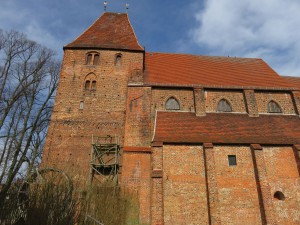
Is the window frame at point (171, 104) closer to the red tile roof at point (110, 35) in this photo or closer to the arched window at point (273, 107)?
the red tile roof at point (110, 35)

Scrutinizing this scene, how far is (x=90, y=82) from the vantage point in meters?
16.6

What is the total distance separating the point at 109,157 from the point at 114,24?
11691mm

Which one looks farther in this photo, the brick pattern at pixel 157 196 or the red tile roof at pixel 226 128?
the red tile roof at pixel 226 128

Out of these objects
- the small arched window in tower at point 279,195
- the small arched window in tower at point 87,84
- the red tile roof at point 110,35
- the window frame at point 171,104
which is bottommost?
the small arched window in tower at point 279,195

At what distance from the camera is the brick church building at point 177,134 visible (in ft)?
41.6

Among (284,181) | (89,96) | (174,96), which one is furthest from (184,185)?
(89,96)

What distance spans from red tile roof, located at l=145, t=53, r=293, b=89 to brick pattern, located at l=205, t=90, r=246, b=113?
1.83ft

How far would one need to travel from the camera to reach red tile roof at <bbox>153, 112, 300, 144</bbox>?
558 inches

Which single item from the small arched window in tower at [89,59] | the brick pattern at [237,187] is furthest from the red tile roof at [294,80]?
the small arched window in tower at [89,59]

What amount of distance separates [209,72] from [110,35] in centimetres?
763

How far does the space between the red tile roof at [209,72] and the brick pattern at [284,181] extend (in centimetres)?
525

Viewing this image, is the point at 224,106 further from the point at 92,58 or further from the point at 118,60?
the point at 92,58

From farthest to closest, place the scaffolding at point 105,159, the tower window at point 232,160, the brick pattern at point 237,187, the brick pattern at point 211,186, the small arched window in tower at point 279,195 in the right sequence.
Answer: the tower window at point 232,160
the scaffolding at point 105,159
the small arched window in tower at point 279,195
the brick pattern at point 237,187
the brick pattern at point 211,186

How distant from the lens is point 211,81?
18.0 m
